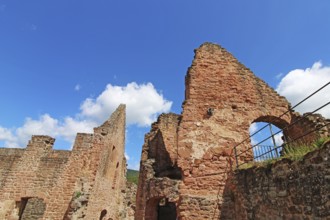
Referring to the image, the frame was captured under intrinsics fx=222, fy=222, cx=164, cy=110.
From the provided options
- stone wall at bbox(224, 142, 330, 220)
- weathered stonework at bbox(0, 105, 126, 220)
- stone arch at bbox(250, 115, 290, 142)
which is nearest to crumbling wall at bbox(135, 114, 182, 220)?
weathered stonework at bbox(0, 105, 126, 220)

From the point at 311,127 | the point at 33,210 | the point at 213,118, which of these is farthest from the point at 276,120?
the point at 33,210

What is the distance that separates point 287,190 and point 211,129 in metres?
4.03

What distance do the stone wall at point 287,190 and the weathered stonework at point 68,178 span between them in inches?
260

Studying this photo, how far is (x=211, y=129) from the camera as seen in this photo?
8.73 m

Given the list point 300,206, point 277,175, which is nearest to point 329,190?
point 300,206

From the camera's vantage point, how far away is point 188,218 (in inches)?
288

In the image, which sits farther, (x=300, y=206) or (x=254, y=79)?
(x=254, y=79)

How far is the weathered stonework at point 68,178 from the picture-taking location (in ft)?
34.3

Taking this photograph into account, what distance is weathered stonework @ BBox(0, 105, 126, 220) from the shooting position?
1047 cm

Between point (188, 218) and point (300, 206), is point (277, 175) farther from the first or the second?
point (188, 218)

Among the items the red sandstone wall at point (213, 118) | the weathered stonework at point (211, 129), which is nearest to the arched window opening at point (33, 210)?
the weathered stonework at point (211, 129)

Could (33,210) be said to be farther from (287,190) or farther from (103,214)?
(287,190)

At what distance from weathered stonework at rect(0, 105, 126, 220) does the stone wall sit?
6.61m

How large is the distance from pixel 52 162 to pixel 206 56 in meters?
10.7
